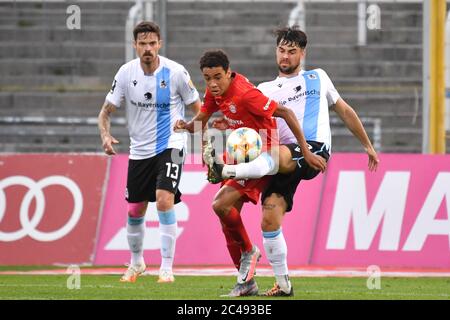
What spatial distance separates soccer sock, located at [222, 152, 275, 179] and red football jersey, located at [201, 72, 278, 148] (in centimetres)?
34

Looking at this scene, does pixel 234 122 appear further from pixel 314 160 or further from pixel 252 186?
pixel 314 160

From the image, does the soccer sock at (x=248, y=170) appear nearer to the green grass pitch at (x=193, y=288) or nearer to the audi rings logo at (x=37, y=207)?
the green grass pitch at (x=193, y=288)

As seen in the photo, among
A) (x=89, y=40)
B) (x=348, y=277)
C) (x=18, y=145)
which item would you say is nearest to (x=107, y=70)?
(x=89, y=40)

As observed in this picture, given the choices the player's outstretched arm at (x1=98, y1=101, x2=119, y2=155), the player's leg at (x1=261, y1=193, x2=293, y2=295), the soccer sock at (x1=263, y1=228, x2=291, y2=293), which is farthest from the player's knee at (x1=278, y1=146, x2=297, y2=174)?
the player's outstretched arm at (x1=98, y1=101, x2=119, y2=155)

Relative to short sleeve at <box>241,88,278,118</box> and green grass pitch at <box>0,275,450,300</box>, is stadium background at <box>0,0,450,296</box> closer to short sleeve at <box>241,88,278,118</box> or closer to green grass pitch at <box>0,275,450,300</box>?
green grass pitch at <box>0,275,450,300</box>

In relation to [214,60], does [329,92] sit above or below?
below

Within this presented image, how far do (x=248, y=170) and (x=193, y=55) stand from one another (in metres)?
7.73

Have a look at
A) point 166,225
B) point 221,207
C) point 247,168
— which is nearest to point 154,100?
point 166,225

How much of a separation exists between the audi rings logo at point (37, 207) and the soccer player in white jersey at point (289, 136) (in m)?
4.29

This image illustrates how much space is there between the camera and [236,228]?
383 inches

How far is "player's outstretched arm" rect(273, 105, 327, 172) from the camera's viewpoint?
30.6 ft

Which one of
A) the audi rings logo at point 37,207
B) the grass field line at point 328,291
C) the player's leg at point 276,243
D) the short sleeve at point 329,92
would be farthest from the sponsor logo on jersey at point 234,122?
the audi rings logo at point 37,207

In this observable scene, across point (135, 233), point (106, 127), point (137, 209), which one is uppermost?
point (106, 127)

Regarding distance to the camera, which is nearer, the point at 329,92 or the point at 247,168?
the point at 247,168
